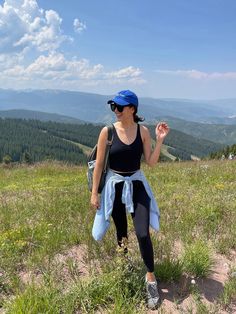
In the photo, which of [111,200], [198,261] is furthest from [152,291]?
[111,200]

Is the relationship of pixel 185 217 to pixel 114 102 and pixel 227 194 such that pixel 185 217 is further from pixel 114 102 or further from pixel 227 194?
pixel 114 102

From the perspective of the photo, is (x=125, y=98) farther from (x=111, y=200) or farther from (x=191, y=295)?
(x=191, y=295)

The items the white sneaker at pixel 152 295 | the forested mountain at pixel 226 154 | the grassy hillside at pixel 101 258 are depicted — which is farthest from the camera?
the forested mountain at pixel 226 154

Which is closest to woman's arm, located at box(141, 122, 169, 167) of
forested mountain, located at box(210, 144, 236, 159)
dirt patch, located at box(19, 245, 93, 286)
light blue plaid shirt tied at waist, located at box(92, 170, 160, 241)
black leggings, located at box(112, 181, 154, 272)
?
light blue plaid shirt tied at waist, located at box(92, 170, 160, 241)

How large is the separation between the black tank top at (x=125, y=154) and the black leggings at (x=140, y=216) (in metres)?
0.22

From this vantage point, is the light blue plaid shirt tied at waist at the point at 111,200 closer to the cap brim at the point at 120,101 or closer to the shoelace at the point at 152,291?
the shoelace at the point at 152,291

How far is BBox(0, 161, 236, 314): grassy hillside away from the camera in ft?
13.8

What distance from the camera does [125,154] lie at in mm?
4672

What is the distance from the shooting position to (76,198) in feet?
29.5

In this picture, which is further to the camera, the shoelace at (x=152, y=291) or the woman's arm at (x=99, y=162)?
the woman's arm at (x=99, y=162)

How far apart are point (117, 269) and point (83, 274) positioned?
2.67ft

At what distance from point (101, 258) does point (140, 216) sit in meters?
1.29

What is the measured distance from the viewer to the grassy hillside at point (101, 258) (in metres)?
4.20

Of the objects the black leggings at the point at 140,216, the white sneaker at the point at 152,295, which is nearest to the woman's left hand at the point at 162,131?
the black leggings at the point at 140,216
